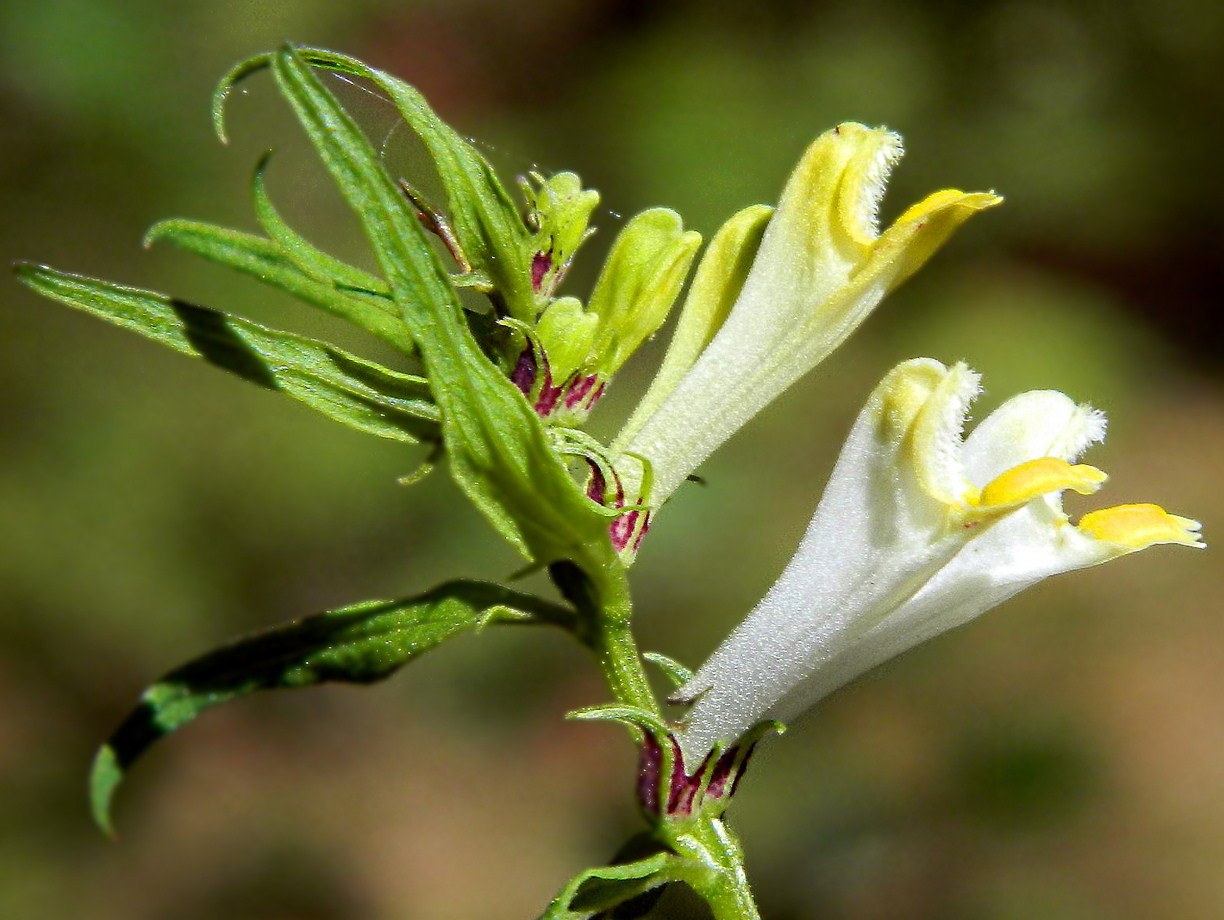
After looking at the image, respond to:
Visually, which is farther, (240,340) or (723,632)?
(723,632)

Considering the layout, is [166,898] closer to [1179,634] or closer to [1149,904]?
[1149,904]

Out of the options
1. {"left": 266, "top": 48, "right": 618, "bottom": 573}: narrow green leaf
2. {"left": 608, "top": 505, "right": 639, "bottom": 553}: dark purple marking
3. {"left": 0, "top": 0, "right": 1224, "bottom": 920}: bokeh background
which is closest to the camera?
{"left": 266, "top": 48, "right": 618, "bottom": 573}: narrow green leaf

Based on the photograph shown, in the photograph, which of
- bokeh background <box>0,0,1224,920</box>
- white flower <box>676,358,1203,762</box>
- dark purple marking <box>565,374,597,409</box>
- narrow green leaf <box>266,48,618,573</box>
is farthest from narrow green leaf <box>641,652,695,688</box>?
bokeh background <box>0,0,1224,920</box>

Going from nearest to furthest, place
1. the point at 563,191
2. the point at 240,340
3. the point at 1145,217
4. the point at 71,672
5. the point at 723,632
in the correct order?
the point at 240,340, the point at 563,191, the point at 723,632, the point at 71,672, the point at 1145,217

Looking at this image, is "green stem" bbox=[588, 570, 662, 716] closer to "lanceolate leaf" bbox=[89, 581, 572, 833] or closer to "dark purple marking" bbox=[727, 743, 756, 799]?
"lanceolate leaf" bbox=[89, 581, 572, 833]

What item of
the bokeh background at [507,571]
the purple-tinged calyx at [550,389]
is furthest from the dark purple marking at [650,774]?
the bokeh background at [507,571]

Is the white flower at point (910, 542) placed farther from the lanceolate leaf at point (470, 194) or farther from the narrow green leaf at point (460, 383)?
the lanceolate leaf at point (470, 194)

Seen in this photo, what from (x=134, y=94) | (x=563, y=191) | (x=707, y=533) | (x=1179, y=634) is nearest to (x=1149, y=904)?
(x=1179, y=634)
